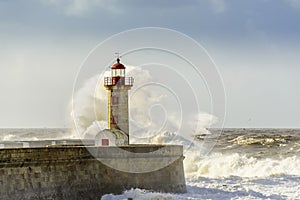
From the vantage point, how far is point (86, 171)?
15797 mm

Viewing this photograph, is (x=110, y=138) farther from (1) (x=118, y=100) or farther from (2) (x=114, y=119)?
(1) (x=118, y=100)

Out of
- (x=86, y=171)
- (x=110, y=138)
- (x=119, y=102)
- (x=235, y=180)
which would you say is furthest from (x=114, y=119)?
(x=235, y=180)

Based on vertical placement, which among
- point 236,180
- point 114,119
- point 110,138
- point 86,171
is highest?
point 114,119

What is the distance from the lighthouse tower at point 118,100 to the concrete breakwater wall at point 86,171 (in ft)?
8.26

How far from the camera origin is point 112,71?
21156 millimetres

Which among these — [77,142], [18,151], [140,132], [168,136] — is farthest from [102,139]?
[168,136]

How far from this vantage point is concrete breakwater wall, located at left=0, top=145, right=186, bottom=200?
44.7 ft

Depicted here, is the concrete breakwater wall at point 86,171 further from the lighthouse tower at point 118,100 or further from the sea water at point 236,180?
the lighthouse tower at point 118,100

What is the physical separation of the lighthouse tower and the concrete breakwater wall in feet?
8.26

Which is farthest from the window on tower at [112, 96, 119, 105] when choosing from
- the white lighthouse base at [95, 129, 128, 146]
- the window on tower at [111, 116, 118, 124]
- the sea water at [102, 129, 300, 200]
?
the sea water at [102, 129, 300, 200]

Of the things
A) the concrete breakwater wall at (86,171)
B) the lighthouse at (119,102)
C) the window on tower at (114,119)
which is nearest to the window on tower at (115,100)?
the lighthouse at (119,102)

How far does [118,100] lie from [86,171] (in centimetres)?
524

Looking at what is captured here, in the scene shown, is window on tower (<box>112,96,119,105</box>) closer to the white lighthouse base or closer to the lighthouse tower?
the lighthouse tower

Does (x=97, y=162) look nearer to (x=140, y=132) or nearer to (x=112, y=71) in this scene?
(x=112, y=71)
